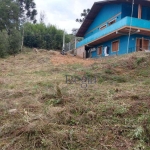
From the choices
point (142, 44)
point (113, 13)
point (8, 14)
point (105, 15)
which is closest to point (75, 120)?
point (142, 44)

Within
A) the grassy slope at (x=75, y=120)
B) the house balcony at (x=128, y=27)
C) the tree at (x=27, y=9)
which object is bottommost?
the grassy slope at (x=75, y=120)

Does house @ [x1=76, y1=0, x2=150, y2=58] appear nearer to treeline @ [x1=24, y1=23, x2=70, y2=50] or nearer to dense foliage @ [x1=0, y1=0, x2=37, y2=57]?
treeline @ [x1=24, y1=23, x2=70, y2=50]

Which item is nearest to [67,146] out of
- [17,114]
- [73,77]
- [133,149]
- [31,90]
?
[133,149]

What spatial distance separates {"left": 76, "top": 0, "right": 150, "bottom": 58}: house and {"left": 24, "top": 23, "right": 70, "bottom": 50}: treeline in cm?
495

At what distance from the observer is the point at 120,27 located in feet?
40.8

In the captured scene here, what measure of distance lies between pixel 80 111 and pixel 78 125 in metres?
0.50

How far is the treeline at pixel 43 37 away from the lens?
2162 cm

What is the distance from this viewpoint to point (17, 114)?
3.45 m

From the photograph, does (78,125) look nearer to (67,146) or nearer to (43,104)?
(67,146)

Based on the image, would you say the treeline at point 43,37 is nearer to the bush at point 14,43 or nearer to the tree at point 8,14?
the tree at point 8,14

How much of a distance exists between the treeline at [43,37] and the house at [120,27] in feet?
16.2

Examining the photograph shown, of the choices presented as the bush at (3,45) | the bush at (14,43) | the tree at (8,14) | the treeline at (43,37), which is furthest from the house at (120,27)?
the tree at (8,14)

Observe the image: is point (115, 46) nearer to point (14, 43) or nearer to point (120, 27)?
point (120, 27)

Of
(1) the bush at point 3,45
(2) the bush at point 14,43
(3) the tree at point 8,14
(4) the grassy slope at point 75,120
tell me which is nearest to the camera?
(4) the grassy slope at point 75,120
